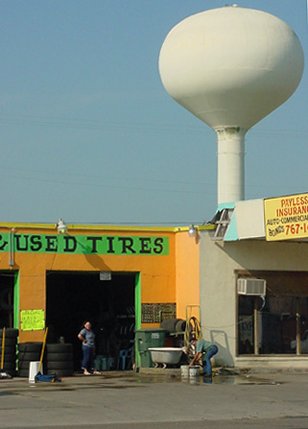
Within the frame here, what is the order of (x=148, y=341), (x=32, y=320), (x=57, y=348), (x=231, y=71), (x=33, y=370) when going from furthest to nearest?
(x=231, y=71) < (x=148, y=341) < (x=32, y=320) < (x=57, y=348) < (x=33, y=370)

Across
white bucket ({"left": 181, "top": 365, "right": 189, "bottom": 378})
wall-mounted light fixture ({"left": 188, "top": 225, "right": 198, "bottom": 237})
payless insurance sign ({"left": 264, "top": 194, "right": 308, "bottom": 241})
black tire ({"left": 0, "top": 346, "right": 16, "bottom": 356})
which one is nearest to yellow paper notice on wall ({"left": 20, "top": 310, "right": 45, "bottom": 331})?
black tire ({"left": 0, "top": 346, "right": 16, "bottom": 356})

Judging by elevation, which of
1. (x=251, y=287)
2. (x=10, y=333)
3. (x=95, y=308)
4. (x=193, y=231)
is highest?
(x=193, y=231)

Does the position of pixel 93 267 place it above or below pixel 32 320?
above

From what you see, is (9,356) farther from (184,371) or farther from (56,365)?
(184,371)

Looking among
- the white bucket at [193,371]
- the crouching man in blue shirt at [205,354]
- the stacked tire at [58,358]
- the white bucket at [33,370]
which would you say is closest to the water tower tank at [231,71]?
the crouching man in blue shirt at [205,354]

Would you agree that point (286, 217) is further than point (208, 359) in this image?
Yes

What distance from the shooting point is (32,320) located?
29.6 metres

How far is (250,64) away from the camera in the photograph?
103 ft

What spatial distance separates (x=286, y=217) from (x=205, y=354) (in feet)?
14.4

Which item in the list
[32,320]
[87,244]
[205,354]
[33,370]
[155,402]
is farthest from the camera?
[87,244]

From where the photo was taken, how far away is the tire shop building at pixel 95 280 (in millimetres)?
29641

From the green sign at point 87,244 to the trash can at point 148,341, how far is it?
264 centimetres

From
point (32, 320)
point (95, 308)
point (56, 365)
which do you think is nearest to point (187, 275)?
point (95, 308)

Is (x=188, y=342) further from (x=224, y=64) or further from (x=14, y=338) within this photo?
(x=224, y=64)
